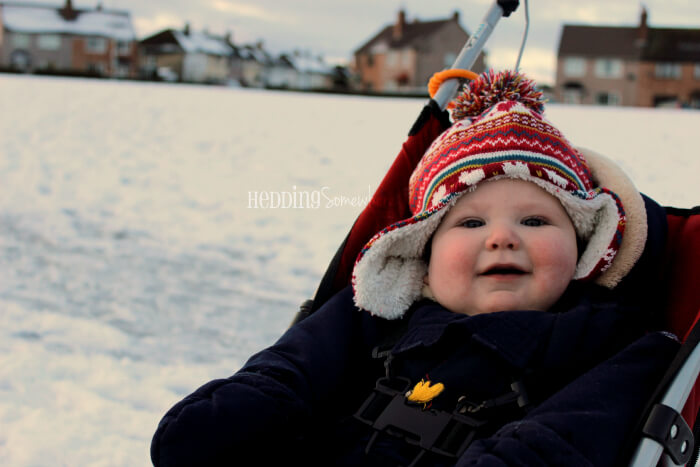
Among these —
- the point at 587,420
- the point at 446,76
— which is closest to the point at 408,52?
the point at 446,76

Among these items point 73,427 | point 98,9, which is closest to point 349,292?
point 73,427

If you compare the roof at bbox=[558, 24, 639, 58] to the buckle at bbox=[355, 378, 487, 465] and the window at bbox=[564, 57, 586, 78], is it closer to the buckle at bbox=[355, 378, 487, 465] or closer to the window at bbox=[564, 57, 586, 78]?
the window at bbox=[564, 57, 586, 78]

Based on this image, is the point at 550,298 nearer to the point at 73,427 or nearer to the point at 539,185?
the point at 539,185

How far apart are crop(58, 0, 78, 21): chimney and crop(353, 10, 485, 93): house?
21.0 meters

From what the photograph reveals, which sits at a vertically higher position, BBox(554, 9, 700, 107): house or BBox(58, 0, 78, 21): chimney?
BBox(554, 9, 700, 107): house

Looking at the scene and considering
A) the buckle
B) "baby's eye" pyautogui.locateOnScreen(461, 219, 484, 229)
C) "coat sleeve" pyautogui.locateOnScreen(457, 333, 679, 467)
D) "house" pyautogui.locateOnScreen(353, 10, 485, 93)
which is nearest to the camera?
"coat sleeve" pyautogui.locateOnScreen(457, 333, 679, 467)

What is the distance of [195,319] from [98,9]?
52.8m

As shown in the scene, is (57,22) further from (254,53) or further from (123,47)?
(254,53)

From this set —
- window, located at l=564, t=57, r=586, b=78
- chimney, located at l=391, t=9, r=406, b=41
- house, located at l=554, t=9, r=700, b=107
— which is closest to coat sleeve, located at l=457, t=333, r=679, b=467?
house, located at l=554, t=9, r=700, b=107

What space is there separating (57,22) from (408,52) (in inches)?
996

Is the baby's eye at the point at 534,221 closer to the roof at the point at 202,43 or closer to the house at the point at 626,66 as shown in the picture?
the house at the point at 626,66

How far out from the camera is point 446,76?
230 centimetres

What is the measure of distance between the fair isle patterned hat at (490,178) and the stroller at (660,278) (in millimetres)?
185

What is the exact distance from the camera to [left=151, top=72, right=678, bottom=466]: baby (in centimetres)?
147
